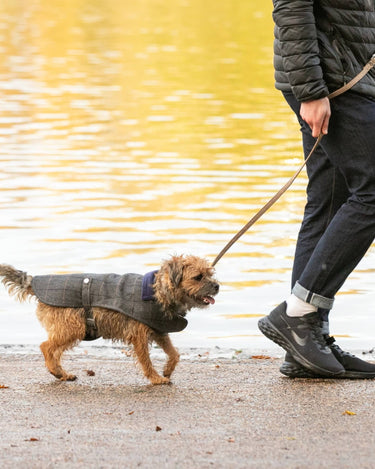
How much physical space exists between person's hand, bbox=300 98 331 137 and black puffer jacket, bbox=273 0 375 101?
4 cm

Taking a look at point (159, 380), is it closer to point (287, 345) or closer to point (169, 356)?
point (169, 356)

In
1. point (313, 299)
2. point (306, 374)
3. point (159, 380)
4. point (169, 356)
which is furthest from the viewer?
point (169, 356)

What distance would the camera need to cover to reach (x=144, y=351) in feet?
17.9

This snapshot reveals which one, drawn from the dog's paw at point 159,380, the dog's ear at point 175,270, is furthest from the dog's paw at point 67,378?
the dog's ear at point 175,270

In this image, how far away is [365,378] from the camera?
5.29 m

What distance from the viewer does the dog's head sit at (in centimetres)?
531

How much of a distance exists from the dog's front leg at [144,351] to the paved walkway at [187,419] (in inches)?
2.7

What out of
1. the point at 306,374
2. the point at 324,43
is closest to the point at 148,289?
the point at 306,374

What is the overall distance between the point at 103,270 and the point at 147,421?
3711 mm

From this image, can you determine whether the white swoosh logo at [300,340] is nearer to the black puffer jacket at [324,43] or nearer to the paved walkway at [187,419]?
the paved walkway at [187,419]

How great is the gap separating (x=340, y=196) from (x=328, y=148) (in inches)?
13.9

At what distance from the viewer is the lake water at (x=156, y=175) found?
7.74 m

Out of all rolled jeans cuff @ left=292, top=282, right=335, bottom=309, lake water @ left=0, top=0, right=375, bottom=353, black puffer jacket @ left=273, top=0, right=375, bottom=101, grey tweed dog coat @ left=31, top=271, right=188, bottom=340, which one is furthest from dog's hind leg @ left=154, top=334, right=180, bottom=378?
black puffer jacket @ left=273, top=0, right=375, bottom=101

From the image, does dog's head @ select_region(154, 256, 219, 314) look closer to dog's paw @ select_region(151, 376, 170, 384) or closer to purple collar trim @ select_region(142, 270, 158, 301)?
purple collar trim @ select_region(142, 270, 158, 301)
